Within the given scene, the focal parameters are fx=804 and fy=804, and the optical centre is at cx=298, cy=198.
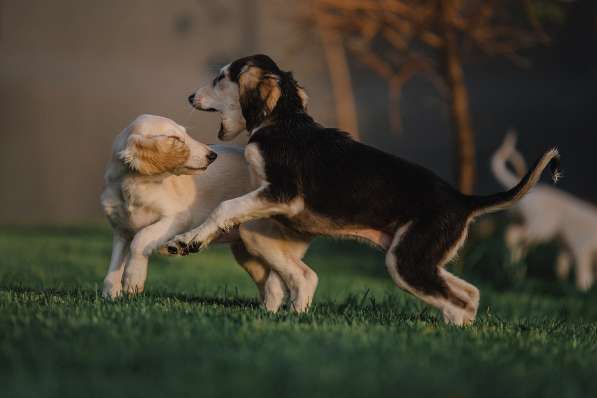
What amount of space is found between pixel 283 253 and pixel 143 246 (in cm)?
81

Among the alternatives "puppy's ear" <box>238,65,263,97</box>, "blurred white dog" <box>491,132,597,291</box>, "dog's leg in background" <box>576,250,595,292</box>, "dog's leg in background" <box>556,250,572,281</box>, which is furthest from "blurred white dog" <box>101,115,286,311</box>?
"dog's leg in background" <box>556,250,572,281</box>

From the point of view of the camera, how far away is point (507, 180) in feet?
27.3

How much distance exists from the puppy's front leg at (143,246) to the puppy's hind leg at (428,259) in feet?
4.34

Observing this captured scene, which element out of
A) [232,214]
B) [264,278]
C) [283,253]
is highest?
[232,214]

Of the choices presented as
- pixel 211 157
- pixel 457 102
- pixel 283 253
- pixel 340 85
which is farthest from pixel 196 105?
pixel 340 85

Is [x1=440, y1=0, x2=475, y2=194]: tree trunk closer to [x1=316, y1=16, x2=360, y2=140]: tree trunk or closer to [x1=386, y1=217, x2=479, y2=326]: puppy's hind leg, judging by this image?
[x1=316, y1=16, x2=360, y2=140]: tree trunk

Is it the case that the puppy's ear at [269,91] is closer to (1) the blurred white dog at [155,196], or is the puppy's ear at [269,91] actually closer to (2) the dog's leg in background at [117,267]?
(1) the blurred white dog at [155,196]

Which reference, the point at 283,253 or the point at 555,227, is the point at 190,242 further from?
the point at 555,227

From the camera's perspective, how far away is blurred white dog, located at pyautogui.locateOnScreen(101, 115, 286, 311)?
4.55 m

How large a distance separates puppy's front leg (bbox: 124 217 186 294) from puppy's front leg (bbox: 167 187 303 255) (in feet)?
0.69

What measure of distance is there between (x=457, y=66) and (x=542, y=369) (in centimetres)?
717

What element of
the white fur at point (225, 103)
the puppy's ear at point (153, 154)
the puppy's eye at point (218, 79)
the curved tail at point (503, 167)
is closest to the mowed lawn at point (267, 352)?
the puppy's ear at point (153, 154)

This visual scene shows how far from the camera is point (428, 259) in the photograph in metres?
4.09

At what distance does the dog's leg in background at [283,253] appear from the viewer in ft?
15.3
